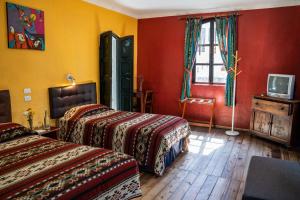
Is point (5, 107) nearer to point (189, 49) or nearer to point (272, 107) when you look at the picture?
point (189, 49)

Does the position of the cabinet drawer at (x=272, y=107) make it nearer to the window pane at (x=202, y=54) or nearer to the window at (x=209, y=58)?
the window at (x=209, y=58)

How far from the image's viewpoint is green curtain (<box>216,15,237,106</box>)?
191 inches

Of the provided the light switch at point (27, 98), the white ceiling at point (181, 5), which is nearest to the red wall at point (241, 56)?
the white ceiling at point (181, 5)

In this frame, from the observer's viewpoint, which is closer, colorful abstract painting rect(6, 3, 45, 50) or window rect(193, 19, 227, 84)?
colorful abstract painting rect(6, 3, 45, 50)

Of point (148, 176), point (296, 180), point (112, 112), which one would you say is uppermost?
point (112, 112)

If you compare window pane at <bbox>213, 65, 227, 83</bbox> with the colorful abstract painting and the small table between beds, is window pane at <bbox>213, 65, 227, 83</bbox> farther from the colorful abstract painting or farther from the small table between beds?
the colorful abstract painting

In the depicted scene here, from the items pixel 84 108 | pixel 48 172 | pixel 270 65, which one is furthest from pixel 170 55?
pixel 48 172

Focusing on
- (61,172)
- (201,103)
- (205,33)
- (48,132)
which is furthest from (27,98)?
(205,33)

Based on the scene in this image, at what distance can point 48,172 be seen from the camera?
6.25 ft

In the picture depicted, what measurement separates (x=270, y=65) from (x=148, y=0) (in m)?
2.56

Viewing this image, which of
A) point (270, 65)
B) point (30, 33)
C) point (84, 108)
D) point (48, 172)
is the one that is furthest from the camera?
point (270, 65)

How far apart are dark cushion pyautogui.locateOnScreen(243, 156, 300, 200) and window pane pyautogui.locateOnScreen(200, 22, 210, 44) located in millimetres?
3302

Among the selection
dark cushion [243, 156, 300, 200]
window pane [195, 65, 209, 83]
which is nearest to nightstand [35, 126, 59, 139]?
dark cushion [243, 156, 300, 200]

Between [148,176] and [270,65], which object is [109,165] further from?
[270,65]
